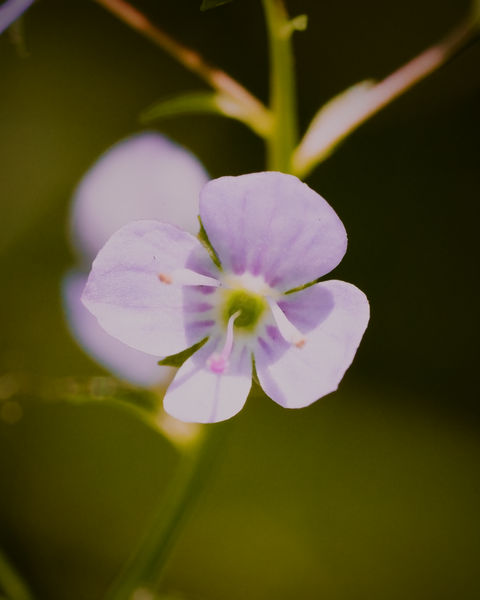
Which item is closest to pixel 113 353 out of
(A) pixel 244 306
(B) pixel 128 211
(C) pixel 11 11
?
(B) pixel 128 211

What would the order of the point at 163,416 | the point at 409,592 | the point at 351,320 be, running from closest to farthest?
the point at 351,320 < the point at 163,416 < the point at 409,592

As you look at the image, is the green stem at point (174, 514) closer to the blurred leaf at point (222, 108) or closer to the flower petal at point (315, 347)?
the flower petal at point (315, 347)

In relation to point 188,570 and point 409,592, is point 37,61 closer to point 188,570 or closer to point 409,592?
point 188,570

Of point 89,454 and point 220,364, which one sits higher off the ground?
point 89,454

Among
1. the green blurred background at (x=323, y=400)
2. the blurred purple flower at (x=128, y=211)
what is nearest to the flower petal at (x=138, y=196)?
the blurred purple flower at (x=128, y=211)

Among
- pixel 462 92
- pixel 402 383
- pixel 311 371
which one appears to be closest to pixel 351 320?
pixel 311 371

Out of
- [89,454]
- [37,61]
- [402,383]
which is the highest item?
[37,61]
